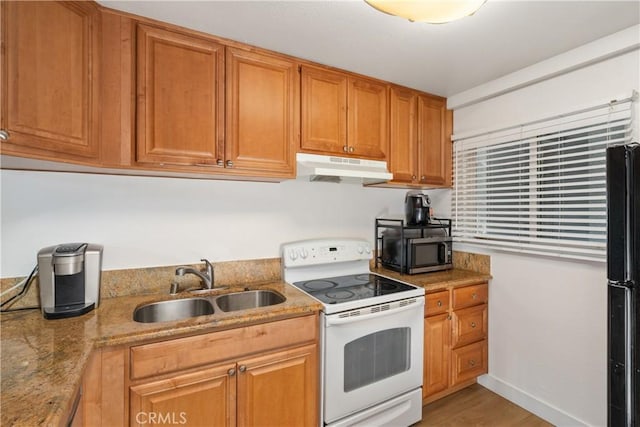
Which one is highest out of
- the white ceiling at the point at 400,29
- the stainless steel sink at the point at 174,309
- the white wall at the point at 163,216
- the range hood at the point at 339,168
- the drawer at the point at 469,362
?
the white ceiling at the point at 400,29

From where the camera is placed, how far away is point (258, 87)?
71.8 inches

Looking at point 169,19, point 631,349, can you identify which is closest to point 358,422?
point 631,349

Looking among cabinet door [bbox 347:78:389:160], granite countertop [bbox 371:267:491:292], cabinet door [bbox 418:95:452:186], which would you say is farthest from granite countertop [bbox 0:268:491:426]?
cabinet door [bbox 418:95:452:186]

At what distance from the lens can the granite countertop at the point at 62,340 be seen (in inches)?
32.4

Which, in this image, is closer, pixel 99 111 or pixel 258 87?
pixel 99 111

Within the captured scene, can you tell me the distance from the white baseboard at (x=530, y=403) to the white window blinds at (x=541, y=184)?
40.3 inches

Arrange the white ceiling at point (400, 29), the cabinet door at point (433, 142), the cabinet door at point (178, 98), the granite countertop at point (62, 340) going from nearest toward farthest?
the granite countertop at point (62, 340) < the white ceiling at point (400, 29) < the cabinet door at point (178, 98) < the cabinet door at point (433, 142)

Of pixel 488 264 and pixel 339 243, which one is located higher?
pixel 339 243

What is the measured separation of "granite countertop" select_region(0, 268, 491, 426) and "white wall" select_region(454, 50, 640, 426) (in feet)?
5.15

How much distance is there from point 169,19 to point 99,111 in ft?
1.93

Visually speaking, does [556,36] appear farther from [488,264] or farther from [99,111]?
[99,111]

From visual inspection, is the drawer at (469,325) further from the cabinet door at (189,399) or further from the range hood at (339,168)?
the cabinet door at (189,399)

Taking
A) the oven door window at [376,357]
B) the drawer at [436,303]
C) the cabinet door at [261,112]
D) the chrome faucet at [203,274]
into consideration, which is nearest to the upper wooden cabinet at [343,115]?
the cabinet door at [261,112]

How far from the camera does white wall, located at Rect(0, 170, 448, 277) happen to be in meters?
1.57
